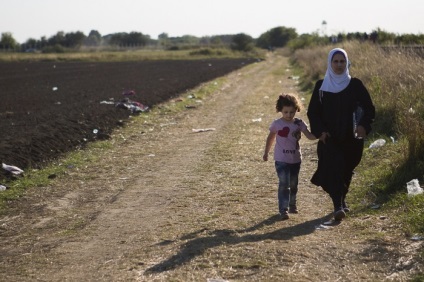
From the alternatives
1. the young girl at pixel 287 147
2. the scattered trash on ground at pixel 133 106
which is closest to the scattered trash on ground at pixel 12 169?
the young girl at pixel 287 147

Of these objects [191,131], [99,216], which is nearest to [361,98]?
[99,216]

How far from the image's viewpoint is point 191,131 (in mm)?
14922

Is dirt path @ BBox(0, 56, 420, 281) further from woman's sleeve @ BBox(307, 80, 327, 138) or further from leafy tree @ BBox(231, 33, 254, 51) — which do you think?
leafy tree @ BBox(231, 33, 254, 51)

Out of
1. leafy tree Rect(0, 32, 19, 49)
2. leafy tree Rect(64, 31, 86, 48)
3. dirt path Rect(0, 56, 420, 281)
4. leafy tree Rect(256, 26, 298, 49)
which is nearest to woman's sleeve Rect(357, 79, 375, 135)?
dirt path Rect(0, 56, 420, 281)

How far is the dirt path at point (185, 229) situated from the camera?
17.9 ft

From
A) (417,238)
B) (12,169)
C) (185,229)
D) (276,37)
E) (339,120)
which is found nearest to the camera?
(417,238)

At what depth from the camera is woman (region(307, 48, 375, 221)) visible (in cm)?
690

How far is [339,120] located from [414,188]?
3.94 feet

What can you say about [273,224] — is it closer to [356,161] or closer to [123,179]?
[356,161]

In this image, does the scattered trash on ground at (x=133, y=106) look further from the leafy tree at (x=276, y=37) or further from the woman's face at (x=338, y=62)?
the leafy tree at (x=276, y=37)

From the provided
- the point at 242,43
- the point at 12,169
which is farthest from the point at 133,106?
the point at 242,43

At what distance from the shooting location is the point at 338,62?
6844mm

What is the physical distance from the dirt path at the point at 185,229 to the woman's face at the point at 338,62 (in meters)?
1.60

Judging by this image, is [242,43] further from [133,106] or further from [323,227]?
[323,227]
